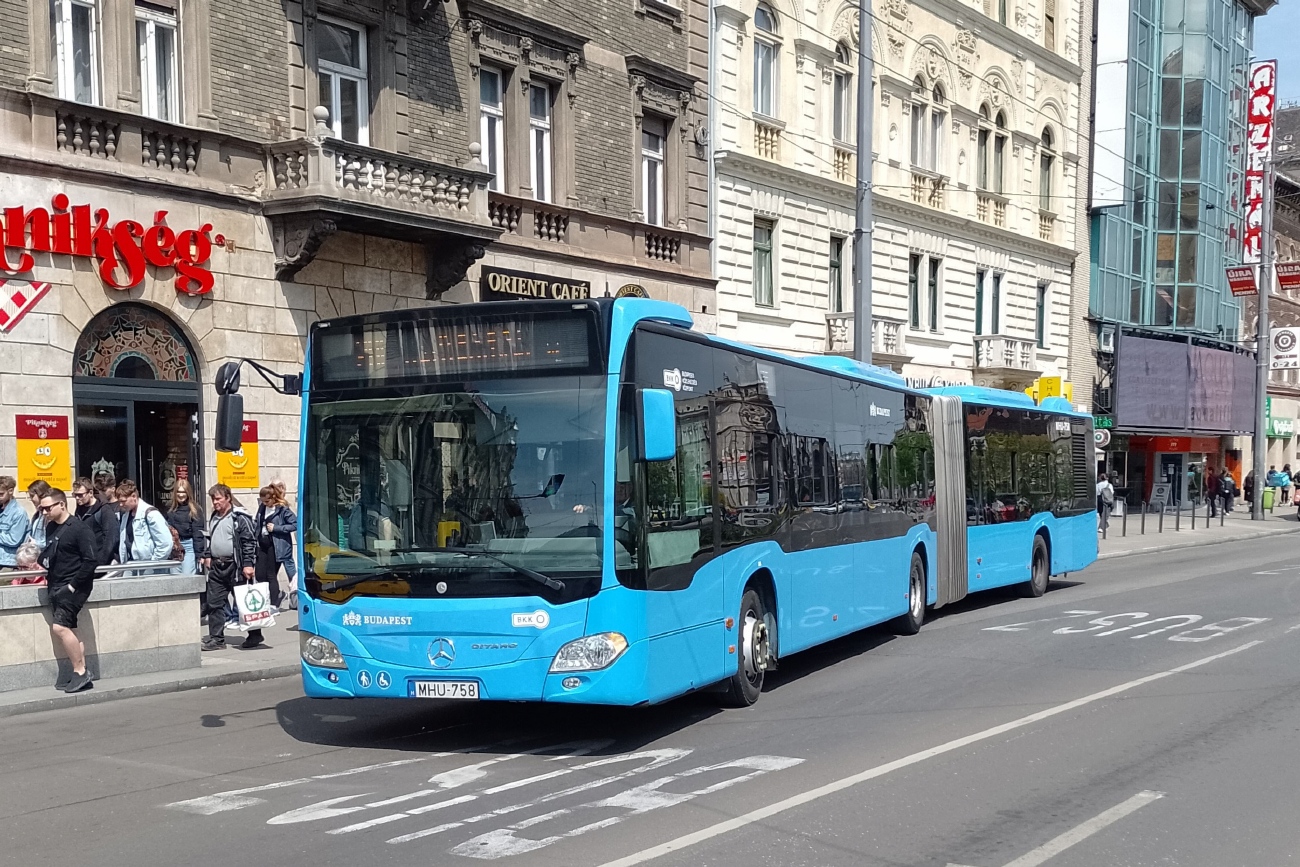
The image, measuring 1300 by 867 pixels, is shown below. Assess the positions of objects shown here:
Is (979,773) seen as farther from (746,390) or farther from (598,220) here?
(598,220)

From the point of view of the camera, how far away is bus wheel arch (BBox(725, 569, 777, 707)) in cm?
1055

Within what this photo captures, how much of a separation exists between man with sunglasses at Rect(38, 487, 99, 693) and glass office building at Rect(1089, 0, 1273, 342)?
1485 inches

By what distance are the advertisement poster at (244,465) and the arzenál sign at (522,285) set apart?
4514 mm

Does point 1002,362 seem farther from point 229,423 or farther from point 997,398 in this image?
point 229,423

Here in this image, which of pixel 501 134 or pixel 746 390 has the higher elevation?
pixel 501 134

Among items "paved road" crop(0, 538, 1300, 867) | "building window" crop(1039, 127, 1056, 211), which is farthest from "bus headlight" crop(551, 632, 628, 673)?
"building window" crop(1039, 127, 1056, 211)

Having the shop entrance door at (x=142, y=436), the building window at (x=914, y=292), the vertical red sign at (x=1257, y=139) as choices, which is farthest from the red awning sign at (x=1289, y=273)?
the shop entrance door at (x=142, y=436)

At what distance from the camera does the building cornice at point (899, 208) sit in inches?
1063

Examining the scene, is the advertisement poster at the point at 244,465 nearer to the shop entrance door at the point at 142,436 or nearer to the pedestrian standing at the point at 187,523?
the shop entrance door at the point at 142,436

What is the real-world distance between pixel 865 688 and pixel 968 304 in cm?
2560

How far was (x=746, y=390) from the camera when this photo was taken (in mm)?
10891

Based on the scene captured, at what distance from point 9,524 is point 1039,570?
13754 mm

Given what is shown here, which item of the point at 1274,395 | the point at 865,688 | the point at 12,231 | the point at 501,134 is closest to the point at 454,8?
the point at 501,134

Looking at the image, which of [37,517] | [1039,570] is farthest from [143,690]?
[1039,570]
